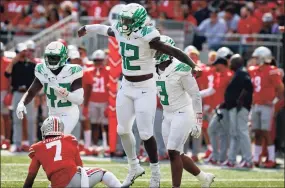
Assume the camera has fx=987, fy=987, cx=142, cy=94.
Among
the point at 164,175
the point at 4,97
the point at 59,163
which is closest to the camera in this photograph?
the point at 59,163

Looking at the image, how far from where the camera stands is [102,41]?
67.6 feet

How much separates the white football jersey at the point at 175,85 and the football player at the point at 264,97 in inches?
198

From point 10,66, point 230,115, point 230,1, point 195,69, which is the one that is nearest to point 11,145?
point 10,66

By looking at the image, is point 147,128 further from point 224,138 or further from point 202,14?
point 202,14

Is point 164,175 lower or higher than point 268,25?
lower

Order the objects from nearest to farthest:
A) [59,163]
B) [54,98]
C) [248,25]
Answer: [59,163], [54,98], [248,25]

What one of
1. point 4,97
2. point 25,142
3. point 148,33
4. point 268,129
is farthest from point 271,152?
point 148,33

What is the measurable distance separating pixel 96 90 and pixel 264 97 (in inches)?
125

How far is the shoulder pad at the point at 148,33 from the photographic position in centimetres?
1115

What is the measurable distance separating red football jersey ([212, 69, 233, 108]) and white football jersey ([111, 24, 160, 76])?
5.61m

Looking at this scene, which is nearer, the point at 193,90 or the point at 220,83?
the point at 193,90

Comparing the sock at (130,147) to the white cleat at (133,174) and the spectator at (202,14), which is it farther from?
the spectator at (202,14)

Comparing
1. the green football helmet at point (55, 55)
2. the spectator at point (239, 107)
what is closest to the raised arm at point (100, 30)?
the green football helmet at point (55, 55)

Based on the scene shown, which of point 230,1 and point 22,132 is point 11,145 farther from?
point 230,1
